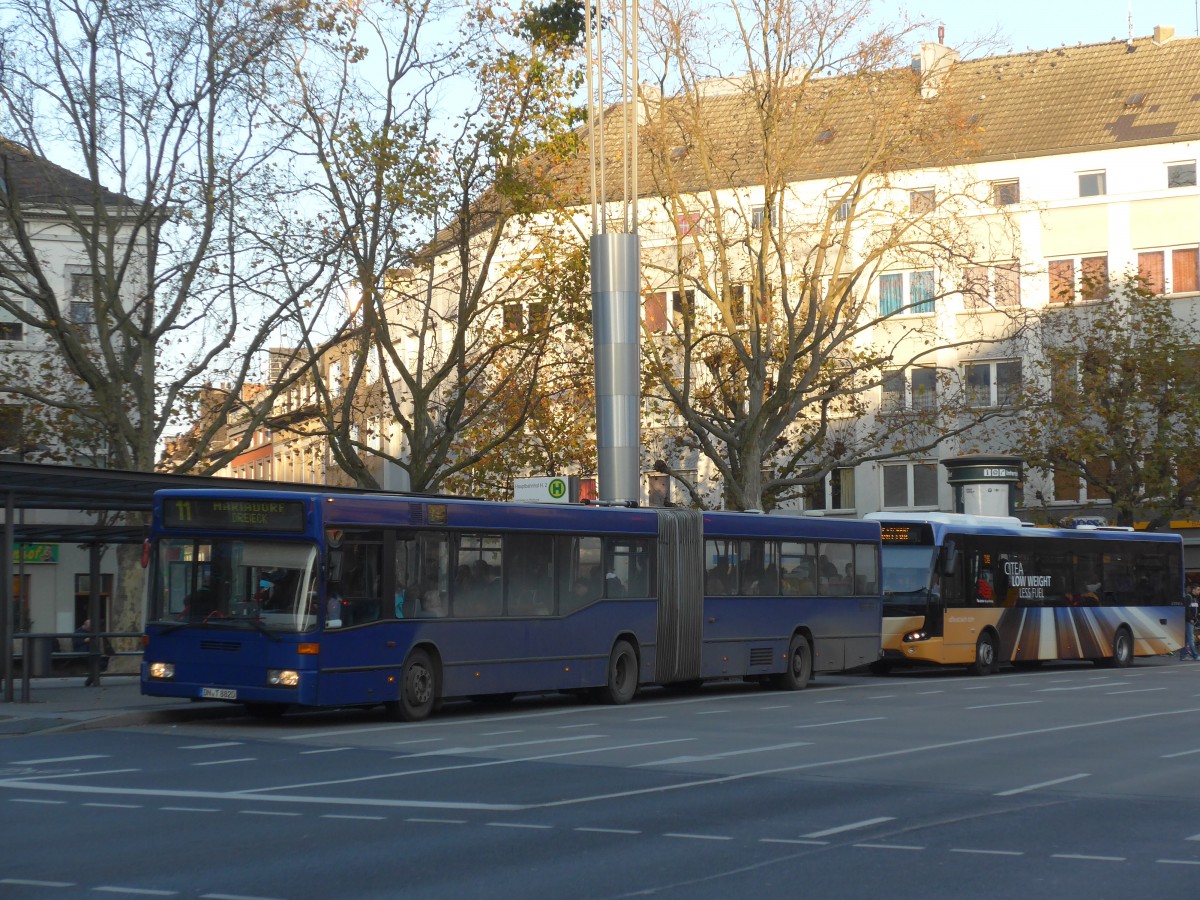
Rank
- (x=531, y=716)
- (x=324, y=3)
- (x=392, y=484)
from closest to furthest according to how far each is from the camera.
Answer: (x=531, y=716), (x=324, y=3), (x=392, y=484)

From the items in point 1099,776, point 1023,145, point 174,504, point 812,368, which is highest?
point 1023,145

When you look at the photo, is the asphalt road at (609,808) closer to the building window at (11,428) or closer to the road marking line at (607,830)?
the road marking line at (607,830)

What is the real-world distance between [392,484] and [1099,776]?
203 feet

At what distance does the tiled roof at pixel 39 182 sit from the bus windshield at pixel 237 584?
38.9ft

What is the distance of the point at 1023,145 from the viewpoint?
58.7m

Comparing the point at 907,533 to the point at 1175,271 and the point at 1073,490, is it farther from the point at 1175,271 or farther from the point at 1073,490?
the point at 1175,271

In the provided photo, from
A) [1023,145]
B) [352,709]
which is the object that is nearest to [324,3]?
[352,709]

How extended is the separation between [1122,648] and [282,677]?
24888 mm

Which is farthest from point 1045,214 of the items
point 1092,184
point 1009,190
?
point 1009,190

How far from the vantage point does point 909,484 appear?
5838 centimetres

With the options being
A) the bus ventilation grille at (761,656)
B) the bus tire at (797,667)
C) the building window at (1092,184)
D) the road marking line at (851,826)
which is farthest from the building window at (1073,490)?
the road marking line at (851,826)

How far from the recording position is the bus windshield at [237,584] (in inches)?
728

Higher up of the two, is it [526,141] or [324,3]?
[324,3]

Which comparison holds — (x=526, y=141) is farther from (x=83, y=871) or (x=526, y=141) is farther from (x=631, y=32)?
(x=83, y=871)
